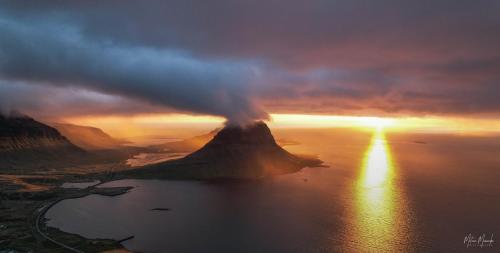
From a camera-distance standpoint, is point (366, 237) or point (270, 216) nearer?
point (366, 237)

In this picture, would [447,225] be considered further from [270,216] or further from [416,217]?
[270,216]

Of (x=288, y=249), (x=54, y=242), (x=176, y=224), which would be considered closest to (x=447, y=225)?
(x=288, y=249)

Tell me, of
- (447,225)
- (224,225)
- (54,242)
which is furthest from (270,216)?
(54,242)

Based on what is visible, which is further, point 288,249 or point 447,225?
point 447,225

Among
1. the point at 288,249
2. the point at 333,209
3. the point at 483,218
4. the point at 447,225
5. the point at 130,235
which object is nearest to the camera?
the point at 288,249

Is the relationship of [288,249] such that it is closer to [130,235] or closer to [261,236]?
[261,236]

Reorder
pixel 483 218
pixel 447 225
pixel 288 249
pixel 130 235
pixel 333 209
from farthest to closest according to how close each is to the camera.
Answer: pixel 333 209 < pixel 483 218 < pixel 447 225 < pixel 130 235 < pixel 288 249

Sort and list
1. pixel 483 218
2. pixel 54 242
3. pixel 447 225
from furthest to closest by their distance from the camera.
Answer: pixel 483 218, pixel 447 225, pixel 54 242

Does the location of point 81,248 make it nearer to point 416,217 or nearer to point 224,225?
point 224,225

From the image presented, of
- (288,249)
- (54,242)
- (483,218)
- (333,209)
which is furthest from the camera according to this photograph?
(333,209)
